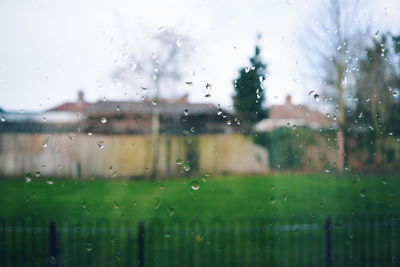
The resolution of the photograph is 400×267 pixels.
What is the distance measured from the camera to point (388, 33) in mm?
1874

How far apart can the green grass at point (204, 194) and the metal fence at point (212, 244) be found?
0.14 m

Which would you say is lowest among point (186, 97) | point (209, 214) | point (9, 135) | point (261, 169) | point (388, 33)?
point (209, 214)

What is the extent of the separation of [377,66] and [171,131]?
47.2 inches

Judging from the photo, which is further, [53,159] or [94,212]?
[94,212]

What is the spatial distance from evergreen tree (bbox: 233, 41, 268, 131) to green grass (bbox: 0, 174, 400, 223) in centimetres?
45

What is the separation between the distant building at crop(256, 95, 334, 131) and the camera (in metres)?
1.88

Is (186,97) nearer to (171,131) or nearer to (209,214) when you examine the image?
(171,131)

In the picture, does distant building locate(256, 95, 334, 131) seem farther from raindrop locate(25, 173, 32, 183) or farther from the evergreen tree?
raindrop locate(25, 173, 32, 183)

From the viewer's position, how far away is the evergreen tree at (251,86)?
161cm

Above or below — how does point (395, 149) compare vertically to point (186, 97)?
below

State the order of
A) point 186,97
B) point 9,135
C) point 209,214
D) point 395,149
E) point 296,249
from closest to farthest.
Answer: point 186,97, point 9,135, point 395,149, point 296,249, point 209,214

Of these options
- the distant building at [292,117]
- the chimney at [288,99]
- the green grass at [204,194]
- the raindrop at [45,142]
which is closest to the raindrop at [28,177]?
the green grass at [204,194]

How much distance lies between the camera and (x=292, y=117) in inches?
79.4

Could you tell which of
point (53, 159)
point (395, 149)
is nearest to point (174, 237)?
point (53, 159)
